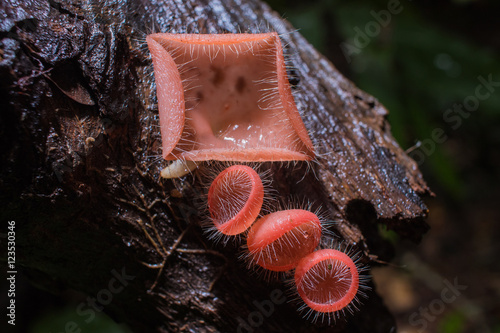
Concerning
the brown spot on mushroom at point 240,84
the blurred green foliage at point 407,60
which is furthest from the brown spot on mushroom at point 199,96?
the blurred green foliage at point 407,60

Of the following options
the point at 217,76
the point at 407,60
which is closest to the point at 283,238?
the point at 217,76

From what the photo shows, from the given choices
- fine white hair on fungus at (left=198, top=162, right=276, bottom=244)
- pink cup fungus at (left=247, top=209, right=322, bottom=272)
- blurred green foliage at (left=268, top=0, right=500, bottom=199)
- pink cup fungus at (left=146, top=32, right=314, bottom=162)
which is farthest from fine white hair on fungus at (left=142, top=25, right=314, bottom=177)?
blurred green foliage at (left=268, top=0, right=500, bottom=199)

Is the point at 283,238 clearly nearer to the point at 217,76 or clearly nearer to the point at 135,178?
the point at 135,178

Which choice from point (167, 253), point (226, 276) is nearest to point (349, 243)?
point (226, 276)

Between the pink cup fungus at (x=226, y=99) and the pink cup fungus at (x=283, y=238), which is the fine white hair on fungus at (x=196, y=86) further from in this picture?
the pink cup fungus at (x=283, y=238)

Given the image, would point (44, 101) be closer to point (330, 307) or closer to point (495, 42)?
point (330, 307)

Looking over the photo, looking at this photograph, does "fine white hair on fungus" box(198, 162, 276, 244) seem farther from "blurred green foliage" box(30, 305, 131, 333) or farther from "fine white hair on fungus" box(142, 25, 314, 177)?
"blurred green foliage" box(30, 305, 131, 333)
